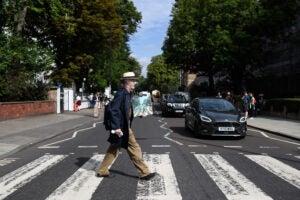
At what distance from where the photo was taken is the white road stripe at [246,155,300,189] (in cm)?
759

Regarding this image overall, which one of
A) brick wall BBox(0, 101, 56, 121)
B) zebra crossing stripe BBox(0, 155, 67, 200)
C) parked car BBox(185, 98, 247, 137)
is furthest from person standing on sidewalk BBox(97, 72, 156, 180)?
brick wall BBox(0, 101, 56, 121)

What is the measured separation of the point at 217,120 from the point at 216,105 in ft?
5.80

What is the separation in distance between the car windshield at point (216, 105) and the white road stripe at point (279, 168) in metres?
5.15

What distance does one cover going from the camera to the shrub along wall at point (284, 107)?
25214mm

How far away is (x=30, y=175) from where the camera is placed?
7.98m

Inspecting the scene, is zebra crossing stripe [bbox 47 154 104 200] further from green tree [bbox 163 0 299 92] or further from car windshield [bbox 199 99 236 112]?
green tree [bbox 163 0 299 92]

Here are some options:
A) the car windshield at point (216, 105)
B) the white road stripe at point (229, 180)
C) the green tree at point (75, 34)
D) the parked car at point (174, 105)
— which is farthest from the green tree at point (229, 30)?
the white road stripe at point (229, 180)

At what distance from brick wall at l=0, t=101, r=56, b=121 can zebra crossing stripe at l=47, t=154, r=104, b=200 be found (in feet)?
47.8

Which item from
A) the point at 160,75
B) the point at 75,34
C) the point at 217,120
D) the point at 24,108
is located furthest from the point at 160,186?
the point at 160,75

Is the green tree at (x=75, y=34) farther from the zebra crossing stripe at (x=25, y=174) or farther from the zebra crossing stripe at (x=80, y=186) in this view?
the zebra crossing stripe at (x=80, y=186)

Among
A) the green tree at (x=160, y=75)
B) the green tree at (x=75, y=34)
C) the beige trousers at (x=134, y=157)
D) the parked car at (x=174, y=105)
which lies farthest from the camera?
the green tree at (x=160, y=75)

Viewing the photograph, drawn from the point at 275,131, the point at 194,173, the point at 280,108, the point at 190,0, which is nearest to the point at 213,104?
the point at 275,131

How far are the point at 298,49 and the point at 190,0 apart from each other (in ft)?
46.3

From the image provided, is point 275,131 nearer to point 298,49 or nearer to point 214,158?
point 214,158
